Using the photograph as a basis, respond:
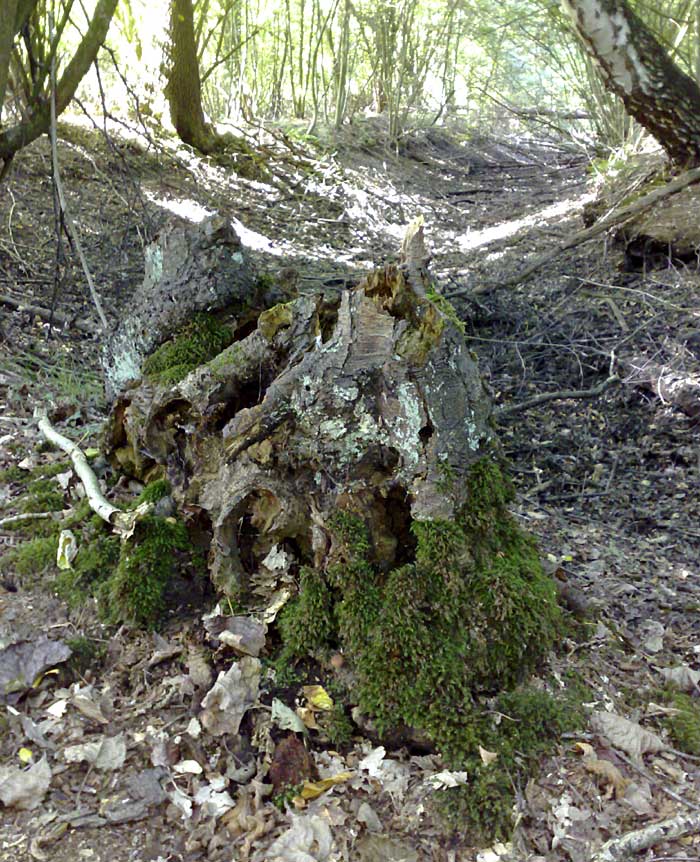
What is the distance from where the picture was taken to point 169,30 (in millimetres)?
10695

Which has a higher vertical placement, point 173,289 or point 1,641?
point 173,289

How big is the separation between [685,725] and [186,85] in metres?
11.3

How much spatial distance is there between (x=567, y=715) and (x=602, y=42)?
7206 mm

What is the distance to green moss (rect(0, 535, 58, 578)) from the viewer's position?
8.98 ft

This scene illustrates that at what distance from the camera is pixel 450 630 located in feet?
7.39

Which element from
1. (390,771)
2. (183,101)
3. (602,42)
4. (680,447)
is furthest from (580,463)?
(183,101)

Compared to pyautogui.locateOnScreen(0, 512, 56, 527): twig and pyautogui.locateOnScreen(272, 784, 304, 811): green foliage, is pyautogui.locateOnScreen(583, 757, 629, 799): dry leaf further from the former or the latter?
pyautogui.locateOnScreen(0, 512, 56, 527): twig

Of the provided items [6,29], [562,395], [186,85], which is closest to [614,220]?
[562,395]

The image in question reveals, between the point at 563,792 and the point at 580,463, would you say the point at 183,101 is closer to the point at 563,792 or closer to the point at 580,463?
the point at 580,463

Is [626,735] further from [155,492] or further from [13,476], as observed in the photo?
[13,476]

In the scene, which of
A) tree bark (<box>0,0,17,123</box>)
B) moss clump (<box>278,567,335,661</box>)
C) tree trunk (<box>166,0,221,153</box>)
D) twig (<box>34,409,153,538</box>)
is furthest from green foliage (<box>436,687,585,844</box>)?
tree trunk (<box>166,0,221,153</box>)

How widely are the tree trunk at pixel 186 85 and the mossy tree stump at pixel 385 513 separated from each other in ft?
32.4

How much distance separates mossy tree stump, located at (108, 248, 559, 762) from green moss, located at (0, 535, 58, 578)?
66cm

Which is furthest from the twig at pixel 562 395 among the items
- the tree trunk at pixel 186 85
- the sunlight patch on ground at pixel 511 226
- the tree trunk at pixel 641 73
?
the tree trunk at pixel 186 85
